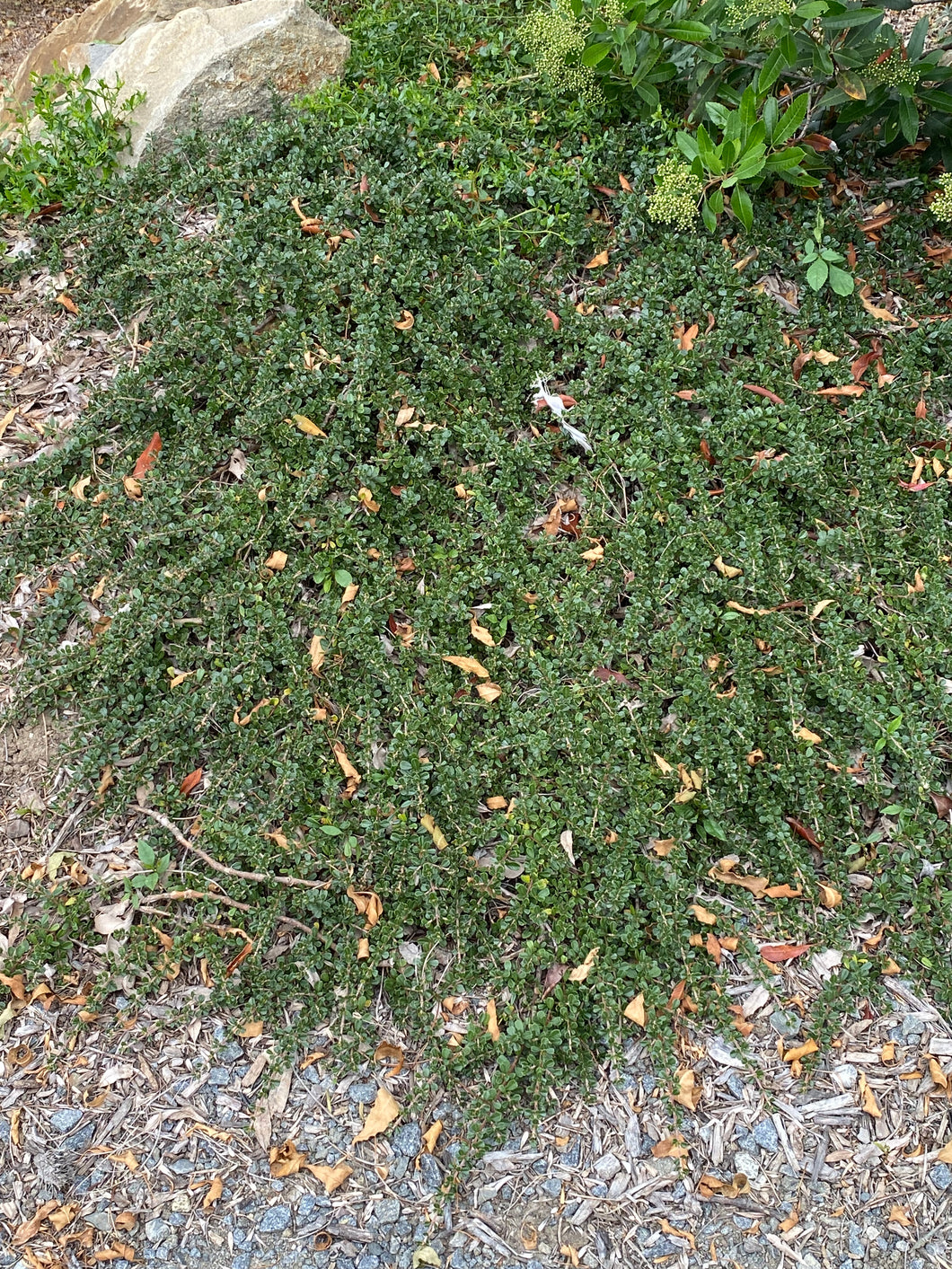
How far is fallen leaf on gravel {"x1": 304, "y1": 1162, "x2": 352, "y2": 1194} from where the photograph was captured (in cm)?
245

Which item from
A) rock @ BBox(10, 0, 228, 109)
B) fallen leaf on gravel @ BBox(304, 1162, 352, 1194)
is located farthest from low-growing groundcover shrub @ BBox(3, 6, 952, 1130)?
rock @ BBox(10, 0, 228, 109)

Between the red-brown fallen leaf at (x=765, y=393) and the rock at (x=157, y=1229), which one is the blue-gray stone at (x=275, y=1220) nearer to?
the rock at (x=157, y=1229)

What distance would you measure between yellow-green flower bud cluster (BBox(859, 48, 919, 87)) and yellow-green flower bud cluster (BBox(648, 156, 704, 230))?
691 millimetres

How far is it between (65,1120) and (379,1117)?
93 centimetres

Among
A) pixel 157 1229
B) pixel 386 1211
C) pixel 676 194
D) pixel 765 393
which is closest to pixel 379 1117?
pixel 386 1211

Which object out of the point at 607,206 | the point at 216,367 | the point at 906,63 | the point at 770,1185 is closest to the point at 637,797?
the point at 770,1185

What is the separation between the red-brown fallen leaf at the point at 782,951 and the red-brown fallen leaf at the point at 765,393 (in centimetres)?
200

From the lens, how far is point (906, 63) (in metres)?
3.21

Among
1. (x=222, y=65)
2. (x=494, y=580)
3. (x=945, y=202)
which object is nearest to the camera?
(x=494, y=580)

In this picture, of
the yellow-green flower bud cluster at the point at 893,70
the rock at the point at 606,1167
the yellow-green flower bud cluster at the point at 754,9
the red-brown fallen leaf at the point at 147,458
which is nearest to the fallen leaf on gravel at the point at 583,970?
the rock at the point at 606,1167

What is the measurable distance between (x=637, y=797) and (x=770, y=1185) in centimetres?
115

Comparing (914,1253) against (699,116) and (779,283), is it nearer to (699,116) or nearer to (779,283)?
(779,283)

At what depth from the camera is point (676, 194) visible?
11.2 ft

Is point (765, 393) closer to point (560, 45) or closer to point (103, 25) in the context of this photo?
point (560, 45)
